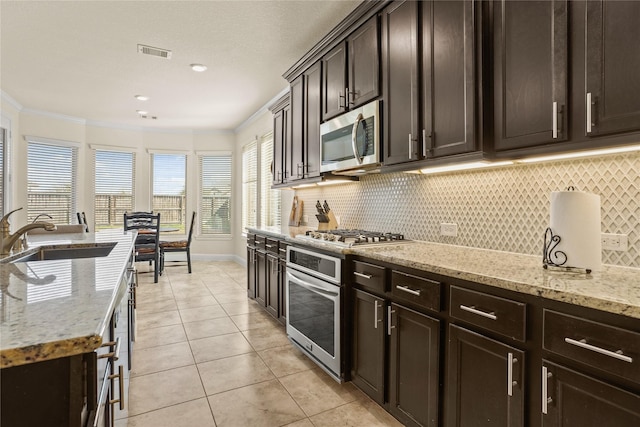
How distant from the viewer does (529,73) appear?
157 centimetres

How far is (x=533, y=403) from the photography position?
1236mm

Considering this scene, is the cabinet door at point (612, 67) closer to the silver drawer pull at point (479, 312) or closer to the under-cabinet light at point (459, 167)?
the under-cabinet light at point (459, 167)

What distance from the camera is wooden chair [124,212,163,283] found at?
5664 millimetres

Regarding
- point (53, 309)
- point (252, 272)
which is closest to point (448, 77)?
point (53, 309)

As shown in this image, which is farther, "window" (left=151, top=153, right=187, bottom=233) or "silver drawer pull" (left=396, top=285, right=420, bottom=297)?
"window" (left=151, top=153, right=187, bottom=233)

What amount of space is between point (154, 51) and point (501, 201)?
11.8 feet

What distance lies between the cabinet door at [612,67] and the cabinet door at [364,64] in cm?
129

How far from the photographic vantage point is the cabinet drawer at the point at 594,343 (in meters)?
0.98

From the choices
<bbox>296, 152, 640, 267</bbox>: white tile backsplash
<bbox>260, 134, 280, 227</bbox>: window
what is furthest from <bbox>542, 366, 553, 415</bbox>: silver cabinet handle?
<bbox>260, 134, 280, 227</bbox>: window

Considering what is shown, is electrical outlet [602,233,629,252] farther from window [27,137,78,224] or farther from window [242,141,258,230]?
window [27,137,78,224]

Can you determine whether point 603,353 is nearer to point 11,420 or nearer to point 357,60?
point 11,420

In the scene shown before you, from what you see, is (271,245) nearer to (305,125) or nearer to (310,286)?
(310,286)

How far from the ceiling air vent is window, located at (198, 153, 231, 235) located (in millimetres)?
4043

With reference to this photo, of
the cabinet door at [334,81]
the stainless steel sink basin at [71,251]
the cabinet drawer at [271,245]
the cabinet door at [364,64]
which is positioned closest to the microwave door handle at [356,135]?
the cabinet door at [364,64]
